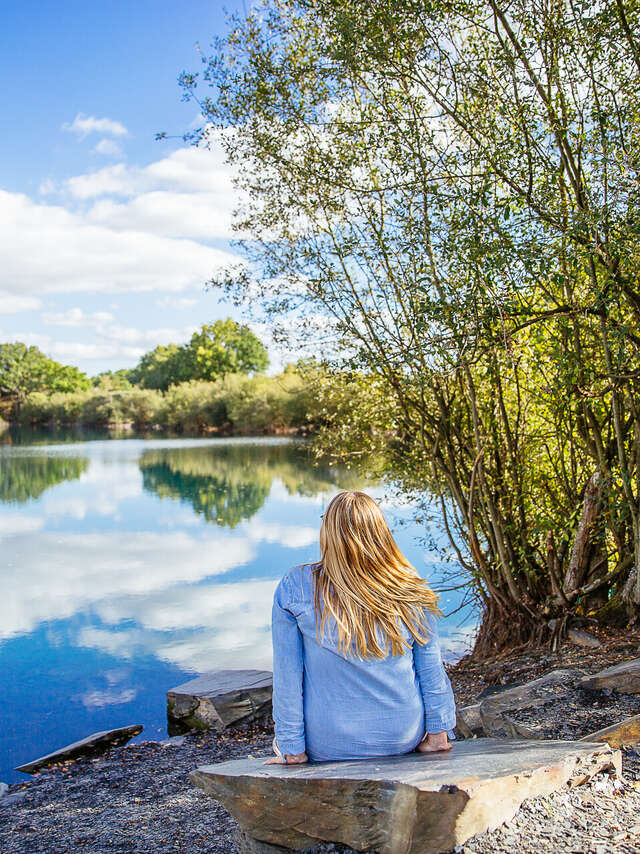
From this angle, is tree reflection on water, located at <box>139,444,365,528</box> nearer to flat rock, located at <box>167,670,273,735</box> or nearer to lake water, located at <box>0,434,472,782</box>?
lake water, located at <box>0,434,472,782</box>

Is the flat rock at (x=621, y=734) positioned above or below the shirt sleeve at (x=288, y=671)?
below

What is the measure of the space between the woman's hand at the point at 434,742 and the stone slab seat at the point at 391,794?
0.05m

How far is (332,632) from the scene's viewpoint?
259 cm

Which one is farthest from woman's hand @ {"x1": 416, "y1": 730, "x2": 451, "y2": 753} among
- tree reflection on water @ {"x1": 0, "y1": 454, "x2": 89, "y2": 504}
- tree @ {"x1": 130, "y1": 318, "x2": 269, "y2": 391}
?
tree @ {"x1": 130, "y1": 318, "x2": 269, "y2": 391}

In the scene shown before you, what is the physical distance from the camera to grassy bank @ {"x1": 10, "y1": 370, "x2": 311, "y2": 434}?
53500mm

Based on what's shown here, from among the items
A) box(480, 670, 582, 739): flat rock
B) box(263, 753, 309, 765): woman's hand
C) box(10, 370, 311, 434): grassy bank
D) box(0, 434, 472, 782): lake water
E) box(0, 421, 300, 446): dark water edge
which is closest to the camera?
box(263, 753, 309, 765): woman's hand

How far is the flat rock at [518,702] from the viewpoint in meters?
4.47

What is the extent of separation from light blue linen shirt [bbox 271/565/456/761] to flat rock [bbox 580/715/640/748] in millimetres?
1538

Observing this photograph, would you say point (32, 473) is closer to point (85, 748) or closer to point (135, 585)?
point (135, 585)

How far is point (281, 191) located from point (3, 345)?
96326 mm

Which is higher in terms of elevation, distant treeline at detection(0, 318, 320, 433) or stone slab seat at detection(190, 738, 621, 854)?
distant treeline at detection(0, 318, 320, 433)


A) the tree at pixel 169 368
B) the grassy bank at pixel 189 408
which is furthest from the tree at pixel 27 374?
the tree at pixel 169 368

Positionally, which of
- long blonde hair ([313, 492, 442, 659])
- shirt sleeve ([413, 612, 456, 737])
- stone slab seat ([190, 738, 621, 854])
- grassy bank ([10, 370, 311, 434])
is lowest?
stone slab seat ([190, 738, 621, 854])

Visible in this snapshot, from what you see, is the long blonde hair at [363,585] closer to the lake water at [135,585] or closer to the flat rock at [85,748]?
the flat rock at [85,748]
